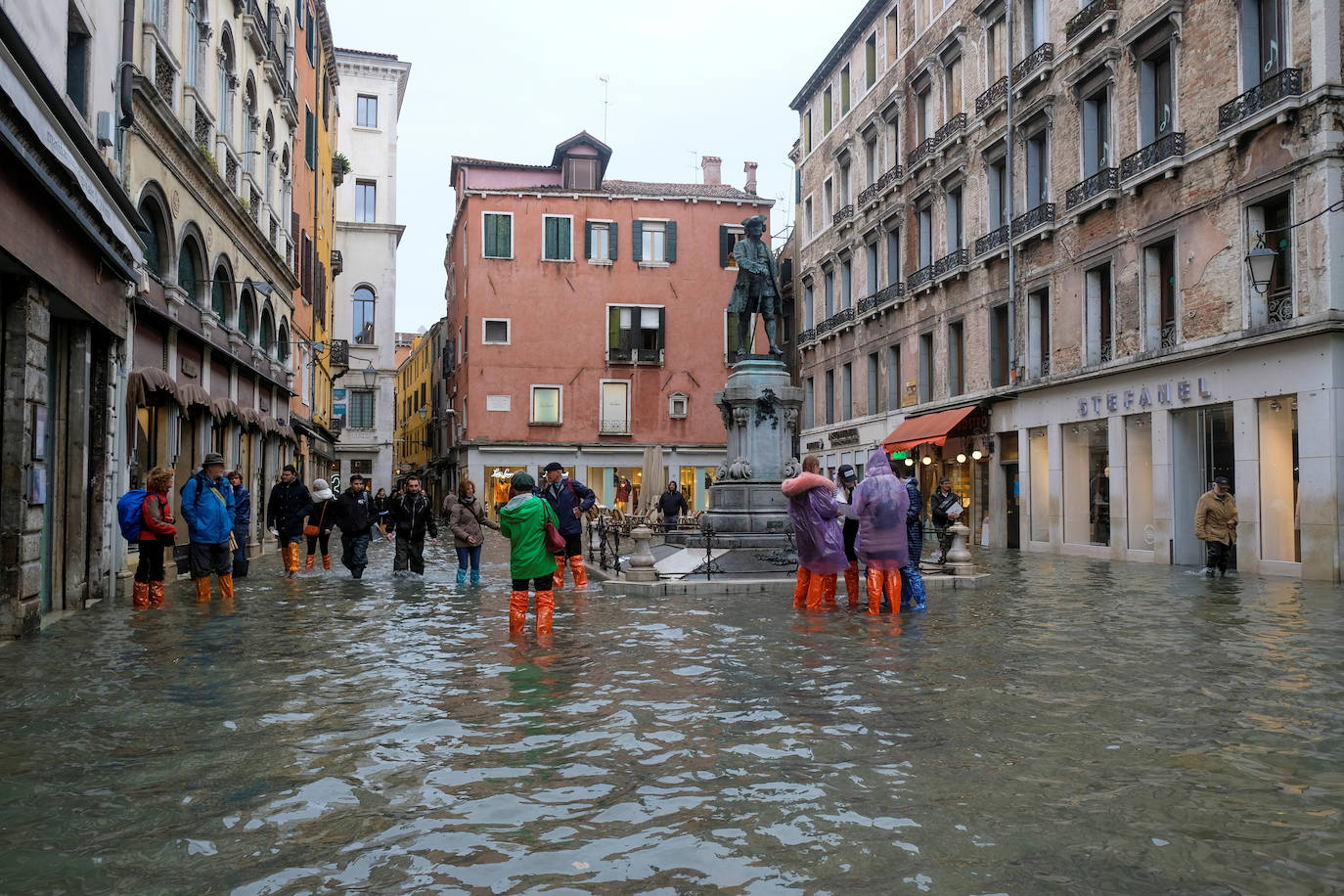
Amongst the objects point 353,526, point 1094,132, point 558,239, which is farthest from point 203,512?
point 558,239

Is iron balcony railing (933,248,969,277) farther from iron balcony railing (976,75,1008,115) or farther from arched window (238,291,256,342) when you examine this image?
arched window (238,291,256,342)

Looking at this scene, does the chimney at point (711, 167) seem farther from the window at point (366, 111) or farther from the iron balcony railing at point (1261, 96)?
the iron balcony railing at point (1261, 96)

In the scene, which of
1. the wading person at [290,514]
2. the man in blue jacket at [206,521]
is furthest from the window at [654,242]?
the man in blue jacket at [206,521]

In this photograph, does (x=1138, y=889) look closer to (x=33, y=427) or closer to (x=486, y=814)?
(x=486, y=814)

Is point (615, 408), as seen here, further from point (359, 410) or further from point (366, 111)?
point (366, 111)

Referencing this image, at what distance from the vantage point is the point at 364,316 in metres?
48.3

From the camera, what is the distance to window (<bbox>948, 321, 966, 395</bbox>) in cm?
2962

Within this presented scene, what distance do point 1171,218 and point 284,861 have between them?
781 inches

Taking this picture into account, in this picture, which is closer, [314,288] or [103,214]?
[103,214]

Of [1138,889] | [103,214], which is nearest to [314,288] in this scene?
[103,214]

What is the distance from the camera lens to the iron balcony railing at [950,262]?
93.9 ft

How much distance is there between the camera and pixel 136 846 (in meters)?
4.26

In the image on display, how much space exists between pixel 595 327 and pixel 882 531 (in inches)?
1353

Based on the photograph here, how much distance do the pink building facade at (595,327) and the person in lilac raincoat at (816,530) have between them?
1252 inches
